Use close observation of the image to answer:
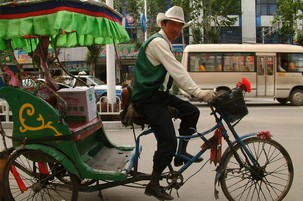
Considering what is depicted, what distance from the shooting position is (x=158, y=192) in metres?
3.65

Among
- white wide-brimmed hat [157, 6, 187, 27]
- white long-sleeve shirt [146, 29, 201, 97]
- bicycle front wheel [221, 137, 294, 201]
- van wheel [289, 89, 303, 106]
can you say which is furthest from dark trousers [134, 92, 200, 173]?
van wheel [289, 89, 303, 106]

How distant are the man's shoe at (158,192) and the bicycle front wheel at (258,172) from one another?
0.59 meters

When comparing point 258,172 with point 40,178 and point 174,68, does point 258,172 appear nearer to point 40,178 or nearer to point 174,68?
point 174,68

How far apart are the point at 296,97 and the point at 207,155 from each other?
11.5 m

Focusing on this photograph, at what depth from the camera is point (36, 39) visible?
4.91m

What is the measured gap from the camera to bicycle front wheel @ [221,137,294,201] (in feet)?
12.6

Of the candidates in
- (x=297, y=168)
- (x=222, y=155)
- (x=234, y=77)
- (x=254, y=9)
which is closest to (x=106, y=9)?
(x=222, y=155)

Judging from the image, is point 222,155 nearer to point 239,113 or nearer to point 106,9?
point 239,113

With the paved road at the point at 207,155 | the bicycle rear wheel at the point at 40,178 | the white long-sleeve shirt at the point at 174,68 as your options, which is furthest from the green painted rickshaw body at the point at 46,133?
the white long-sleeve shirt at the point at 174,68

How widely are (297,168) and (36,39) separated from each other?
4.04 m

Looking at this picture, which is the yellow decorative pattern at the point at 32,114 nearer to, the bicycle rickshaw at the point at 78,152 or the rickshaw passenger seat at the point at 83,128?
the bicycle rickshaw at the point at 78,152

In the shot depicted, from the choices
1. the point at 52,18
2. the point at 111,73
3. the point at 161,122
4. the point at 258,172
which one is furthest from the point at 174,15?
the point at 111,73

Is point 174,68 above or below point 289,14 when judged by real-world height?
below

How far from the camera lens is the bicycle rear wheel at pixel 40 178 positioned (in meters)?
3.73
